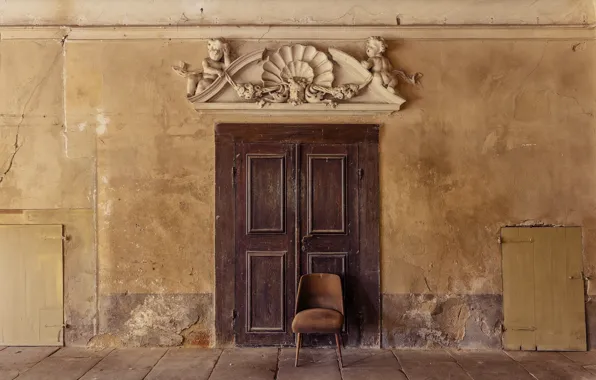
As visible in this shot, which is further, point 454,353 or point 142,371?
point 454,353

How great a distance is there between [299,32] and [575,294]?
12.6ft

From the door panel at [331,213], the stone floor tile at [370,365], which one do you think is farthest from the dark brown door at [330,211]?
the stone floor tile at [370,365]

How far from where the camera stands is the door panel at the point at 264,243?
460cm

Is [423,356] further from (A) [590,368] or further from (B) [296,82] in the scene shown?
(B) [296,82]

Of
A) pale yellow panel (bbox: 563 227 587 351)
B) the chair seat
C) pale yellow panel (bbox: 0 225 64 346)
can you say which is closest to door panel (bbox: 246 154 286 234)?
the chair seat

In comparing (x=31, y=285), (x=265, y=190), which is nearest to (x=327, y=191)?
(x=265, y=190)

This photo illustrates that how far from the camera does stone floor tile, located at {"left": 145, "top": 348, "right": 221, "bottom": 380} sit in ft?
12.8

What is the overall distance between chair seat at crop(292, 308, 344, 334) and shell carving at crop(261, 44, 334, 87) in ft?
7.36

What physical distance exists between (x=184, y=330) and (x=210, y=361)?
528 mm

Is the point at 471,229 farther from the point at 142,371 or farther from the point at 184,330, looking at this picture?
the point at 142,371

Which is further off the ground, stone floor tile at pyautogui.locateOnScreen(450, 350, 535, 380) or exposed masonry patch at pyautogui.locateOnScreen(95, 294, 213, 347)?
exposed masonry patch at pyautogui.locateOnScreen(95, 294, 213, 347)

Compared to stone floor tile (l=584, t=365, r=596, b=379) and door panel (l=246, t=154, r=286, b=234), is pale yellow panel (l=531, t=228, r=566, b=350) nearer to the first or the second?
stone floor tile (l=584, t=365, r=596, b=379)

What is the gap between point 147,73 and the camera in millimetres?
4691

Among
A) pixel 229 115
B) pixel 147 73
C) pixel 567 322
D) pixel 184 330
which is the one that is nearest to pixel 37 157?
pixel 147 73
